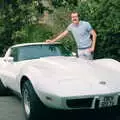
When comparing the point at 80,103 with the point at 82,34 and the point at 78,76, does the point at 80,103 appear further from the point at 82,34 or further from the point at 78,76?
the point at 82,34

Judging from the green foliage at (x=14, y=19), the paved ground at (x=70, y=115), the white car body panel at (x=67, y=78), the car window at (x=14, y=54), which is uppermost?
the white car body panel at (x=67, y=78)

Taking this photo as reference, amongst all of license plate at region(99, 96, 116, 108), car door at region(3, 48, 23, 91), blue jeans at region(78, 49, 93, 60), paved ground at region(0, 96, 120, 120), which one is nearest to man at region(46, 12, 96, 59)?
blue jeans at region(78, 49, 93, 60)

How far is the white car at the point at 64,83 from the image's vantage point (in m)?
7.17

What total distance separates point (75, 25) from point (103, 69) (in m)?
2.62

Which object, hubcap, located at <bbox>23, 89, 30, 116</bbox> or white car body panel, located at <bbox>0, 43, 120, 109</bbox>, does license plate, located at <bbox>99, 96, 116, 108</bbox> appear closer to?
white car body panel, located at <bbox>0, 43, 120, 109</bbox>

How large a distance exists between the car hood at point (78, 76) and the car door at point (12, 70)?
1.73ft

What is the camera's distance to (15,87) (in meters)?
9.09

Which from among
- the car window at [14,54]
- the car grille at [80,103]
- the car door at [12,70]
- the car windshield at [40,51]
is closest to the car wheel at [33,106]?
the car grille at [80,103]

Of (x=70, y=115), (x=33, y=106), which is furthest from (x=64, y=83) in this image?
(x=70, y=115)

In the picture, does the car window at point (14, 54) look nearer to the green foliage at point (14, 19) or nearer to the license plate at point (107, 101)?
the license plate at point (107, 101)

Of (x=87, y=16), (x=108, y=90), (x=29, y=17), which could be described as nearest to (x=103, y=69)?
(x=108, y=90)

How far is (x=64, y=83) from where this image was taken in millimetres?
7504

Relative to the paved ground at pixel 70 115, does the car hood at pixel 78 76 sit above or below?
above

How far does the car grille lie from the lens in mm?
7148
